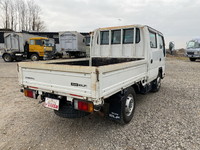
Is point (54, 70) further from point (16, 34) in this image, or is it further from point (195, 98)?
point (16, 34)

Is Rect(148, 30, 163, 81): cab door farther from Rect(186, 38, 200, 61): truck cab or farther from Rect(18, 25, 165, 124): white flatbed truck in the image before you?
Rect(186, 38, 200, 61): truck cab

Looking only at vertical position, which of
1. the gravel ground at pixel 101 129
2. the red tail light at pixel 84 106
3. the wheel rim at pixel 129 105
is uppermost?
the red tail light at pixel 84 106

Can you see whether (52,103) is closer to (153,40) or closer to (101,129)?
(101,129)

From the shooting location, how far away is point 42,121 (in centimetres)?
320

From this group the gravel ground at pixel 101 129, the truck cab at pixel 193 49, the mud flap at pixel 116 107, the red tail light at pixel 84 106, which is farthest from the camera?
the truck cab at pixel 193 49

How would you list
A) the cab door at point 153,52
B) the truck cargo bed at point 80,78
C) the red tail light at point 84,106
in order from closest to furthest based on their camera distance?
the truck cargo bed at point 80,78
the red tail light at point 84,106
the cab door at point 153,52

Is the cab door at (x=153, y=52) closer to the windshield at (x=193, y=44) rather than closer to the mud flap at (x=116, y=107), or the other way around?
the mud flap at (x=116, y=107)

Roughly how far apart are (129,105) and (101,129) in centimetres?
77

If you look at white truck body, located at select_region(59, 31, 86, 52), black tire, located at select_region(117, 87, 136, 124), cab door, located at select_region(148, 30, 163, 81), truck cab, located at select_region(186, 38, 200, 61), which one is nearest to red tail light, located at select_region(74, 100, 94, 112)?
black tire, located at select_region(117, 87, 136, 124)

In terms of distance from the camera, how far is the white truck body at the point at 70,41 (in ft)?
59.8

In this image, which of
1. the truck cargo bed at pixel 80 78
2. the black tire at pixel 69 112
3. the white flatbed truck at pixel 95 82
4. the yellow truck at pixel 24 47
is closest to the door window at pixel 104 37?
the white flatbed truck at pixel 95 82

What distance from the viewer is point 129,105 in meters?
3.06

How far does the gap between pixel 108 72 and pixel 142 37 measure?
221cm

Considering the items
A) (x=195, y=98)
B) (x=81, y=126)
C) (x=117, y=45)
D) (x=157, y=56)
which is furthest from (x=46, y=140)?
(x=195, y=98)
